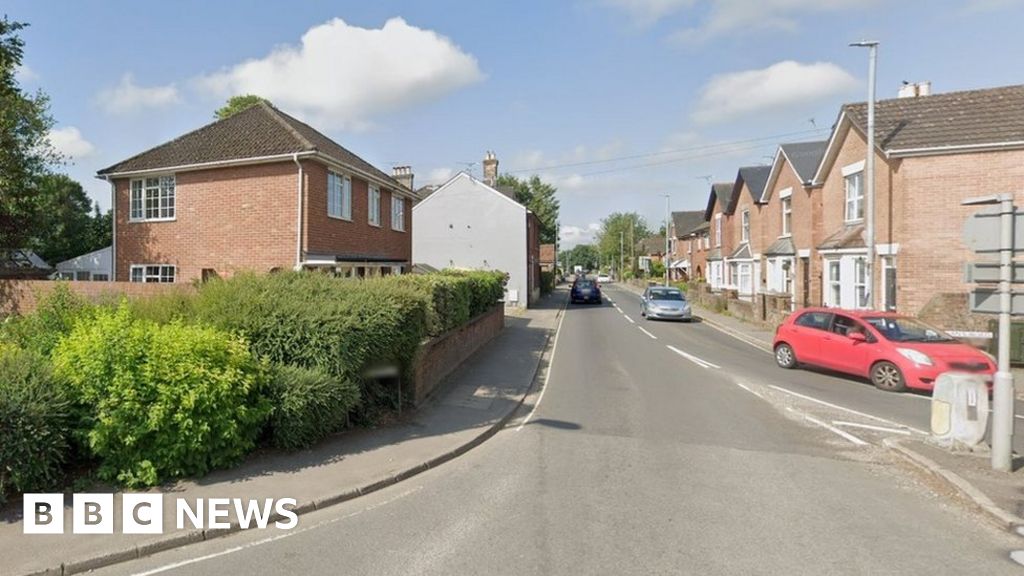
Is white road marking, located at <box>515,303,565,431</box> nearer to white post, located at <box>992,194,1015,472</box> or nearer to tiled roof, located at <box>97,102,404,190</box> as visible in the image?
white post, located at <box>992,194,1015,472</box>

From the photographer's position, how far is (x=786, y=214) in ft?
81.0

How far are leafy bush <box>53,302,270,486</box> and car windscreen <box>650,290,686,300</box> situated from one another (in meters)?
22.4

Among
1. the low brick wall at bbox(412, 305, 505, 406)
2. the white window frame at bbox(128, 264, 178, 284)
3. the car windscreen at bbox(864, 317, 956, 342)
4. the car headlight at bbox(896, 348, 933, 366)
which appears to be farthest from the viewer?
the white window frame at bbox(128, 264, 178, 284)

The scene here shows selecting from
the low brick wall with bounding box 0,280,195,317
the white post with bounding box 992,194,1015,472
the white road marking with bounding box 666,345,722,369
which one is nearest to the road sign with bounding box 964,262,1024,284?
the white post with bounding box 992,194,1015,472

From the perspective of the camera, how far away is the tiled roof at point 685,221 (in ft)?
191

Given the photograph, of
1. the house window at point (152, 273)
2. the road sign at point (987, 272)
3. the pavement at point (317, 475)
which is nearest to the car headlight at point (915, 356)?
the road sign at point (987, 272)

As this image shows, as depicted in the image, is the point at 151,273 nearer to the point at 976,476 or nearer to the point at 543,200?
the point at 976,476

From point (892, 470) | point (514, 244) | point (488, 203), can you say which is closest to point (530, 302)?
point (514, 244)

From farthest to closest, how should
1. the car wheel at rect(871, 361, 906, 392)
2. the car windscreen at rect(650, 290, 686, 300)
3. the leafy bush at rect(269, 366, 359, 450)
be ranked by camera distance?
the car windscreen at rect(650, 290, 686, 300)
the car wheel at rect(871, 361, 906, 392)
the leafy bush at rect(269, 366, 359, 450)

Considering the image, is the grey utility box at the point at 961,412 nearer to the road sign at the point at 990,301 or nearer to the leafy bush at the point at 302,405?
the road sign at the point at 990,301

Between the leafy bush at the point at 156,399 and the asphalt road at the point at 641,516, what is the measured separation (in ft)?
4.52

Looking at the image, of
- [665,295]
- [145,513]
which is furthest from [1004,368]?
[665,295]

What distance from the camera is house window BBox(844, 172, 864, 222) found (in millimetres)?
17969

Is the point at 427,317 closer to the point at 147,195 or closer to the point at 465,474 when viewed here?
the point at 465,474
